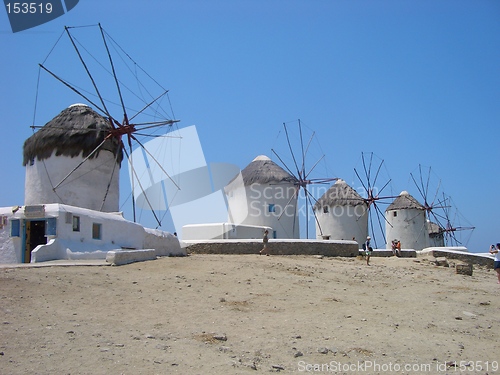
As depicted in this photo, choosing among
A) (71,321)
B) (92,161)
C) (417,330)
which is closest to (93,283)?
(71,321)

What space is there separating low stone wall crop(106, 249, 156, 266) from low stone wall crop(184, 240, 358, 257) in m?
5.64

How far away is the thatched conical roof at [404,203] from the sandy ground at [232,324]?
25.0 meters

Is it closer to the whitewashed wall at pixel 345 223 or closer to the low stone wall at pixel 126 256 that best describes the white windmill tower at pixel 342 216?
the whitewashed wall at pixel 345 223

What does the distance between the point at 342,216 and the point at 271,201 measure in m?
5.54

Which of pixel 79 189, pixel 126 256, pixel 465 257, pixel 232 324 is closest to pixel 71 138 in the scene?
pixel 79 189

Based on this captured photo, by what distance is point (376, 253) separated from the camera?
2434 centimetres

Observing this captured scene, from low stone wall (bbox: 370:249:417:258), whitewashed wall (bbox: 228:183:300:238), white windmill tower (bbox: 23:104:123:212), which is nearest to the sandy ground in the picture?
white windmill tower (bbox: 23:104:123:212)

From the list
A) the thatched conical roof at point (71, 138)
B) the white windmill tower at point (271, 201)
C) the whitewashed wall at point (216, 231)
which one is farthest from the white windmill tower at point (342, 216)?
→ the thatched conical roof at point (71, 138)

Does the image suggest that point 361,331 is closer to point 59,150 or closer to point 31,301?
point 31,301

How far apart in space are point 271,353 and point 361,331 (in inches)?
69.3

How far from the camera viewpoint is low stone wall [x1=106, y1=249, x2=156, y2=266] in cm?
1252

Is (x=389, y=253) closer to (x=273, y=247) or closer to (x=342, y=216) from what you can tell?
(x=273, y=247)

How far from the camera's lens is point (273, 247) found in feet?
66.6

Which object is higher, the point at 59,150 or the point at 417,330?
the point at 59,150
